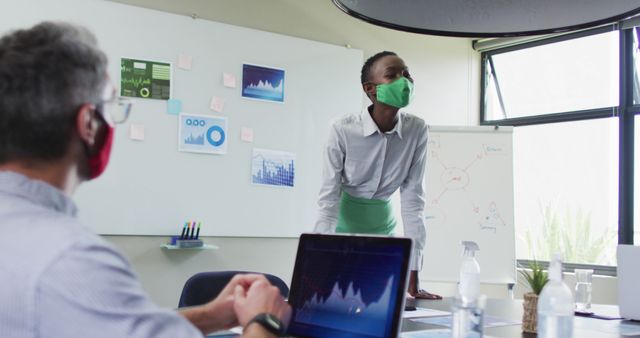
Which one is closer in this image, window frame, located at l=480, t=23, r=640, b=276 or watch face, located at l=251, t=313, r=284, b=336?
watch face, located at l=251, t=313, r=284, b=336

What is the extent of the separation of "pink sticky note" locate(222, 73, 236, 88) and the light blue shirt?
3.11 meters

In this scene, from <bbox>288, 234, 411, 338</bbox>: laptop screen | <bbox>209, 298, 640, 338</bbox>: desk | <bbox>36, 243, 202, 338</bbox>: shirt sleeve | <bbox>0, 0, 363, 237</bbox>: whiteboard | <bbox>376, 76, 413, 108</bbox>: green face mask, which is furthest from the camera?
<bbox>0, 0, 363, 237</bbox>: whiteboard

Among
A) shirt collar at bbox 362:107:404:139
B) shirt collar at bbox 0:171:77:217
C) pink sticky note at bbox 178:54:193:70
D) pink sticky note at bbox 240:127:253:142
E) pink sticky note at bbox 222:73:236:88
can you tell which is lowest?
shirt collar at bbox 0:171:77:217

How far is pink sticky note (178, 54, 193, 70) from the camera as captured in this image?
367cm

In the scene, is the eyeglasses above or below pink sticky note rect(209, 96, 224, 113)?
below

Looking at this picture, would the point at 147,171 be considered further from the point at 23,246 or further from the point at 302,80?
the point at 23,246

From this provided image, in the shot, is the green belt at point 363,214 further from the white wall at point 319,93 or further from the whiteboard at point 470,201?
the whiteboard at point 470,201

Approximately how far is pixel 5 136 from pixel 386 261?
2.37 feet

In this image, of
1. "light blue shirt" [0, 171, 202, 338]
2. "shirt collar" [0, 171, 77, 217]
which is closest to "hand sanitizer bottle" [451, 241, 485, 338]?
"light blue shirt" [0, 171, 202, 338]

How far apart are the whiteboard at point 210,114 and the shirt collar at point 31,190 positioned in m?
2.64

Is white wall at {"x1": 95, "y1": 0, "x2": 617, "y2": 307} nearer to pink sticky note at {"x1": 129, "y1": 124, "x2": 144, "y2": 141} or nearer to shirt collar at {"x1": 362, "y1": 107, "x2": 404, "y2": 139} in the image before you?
pink sticky note at {"x1": 129, "y1": 124, "x2": 144, "y2": 141}

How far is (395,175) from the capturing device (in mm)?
2516

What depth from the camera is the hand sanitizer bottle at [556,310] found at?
1270mm

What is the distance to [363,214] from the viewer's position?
8.14 feet
